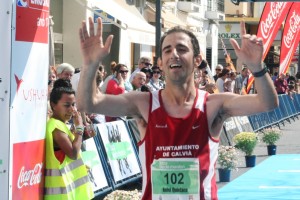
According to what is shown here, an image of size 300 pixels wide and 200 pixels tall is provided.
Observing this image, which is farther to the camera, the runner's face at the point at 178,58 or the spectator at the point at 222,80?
the spectator at the point at 222,80

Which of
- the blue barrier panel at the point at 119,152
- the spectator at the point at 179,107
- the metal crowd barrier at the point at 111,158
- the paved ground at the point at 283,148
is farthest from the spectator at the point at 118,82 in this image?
the spectator at the point at 179,107

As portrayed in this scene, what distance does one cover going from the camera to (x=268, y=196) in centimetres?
1214

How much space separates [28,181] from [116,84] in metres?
7.42

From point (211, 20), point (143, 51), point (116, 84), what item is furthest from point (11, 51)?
point (211, 20)

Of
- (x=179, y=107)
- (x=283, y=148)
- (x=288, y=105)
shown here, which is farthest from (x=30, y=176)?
(x=288, y=105)

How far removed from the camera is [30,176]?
6703mm

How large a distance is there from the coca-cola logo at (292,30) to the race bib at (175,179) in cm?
2448

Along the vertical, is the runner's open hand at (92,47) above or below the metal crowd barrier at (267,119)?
above

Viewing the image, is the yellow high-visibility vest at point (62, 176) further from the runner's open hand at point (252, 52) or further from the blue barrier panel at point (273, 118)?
the blue barrier panel at point (273, 118)

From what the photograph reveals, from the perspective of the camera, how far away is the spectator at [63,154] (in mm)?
7090

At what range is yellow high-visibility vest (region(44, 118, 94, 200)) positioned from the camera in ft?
23.2

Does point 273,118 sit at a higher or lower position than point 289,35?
lower

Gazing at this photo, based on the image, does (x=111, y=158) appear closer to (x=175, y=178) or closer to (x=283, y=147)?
(x=175, y=178)

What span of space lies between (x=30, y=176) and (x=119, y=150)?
5.13 metres
